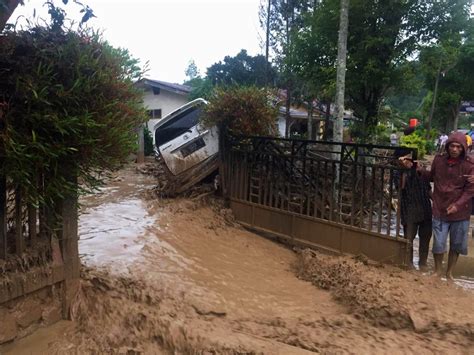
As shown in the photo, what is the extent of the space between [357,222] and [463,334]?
2.58 metres

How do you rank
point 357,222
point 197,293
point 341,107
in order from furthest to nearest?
point 341,107, point 357,222, point 197,293

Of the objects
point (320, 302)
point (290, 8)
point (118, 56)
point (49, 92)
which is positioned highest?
point (290, 8)

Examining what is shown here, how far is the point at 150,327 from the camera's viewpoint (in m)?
3.73

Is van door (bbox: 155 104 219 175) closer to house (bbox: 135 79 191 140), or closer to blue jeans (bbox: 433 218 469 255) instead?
blue jeans (bbox: 433 218 469 255)

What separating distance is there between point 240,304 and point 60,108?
264cm

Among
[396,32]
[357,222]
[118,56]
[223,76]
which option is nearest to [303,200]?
[357,222]

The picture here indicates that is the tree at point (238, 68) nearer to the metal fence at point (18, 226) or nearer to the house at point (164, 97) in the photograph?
the house at point (164, 97)

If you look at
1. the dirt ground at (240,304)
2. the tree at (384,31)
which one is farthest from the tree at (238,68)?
the dirt ground at (240,304)

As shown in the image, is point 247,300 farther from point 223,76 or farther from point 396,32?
point 223,76

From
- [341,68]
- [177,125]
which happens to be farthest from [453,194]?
[177,125]

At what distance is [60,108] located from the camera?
3.18 meters

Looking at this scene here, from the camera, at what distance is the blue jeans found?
17.0ft

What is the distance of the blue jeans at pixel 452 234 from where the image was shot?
5.18 meters

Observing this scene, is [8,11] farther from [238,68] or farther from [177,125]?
[238,68]
